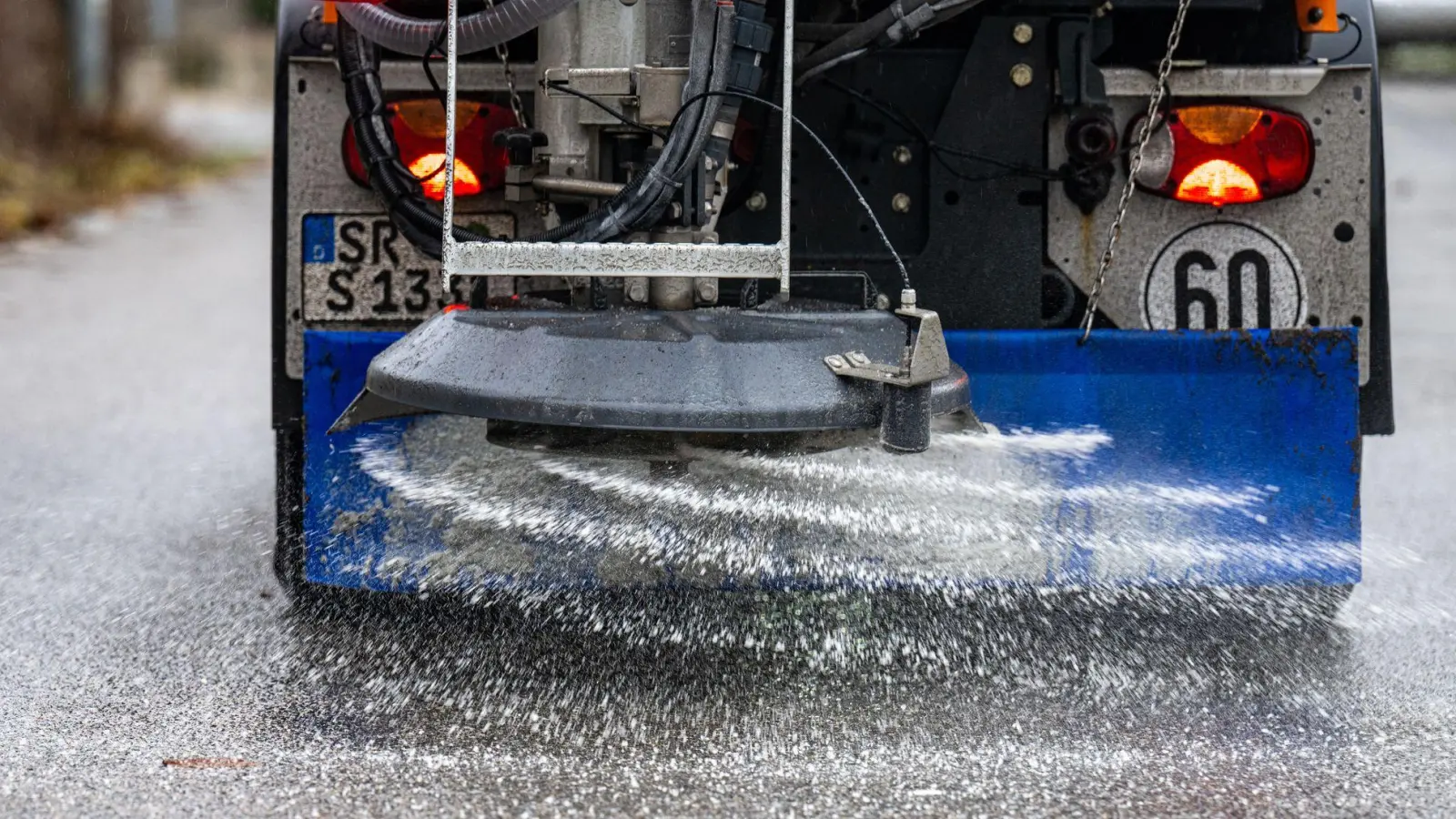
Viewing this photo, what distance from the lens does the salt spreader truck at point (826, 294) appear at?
9.26ft

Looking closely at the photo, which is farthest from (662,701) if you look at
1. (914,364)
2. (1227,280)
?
(1227,280)

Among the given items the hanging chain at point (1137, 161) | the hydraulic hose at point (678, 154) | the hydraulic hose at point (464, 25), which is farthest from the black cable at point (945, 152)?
the hydraulic hose at point (464, 25)

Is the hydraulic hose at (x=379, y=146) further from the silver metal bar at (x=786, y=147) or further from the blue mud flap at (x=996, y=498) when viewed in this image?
the silver metal bar at (x=786, y=147)

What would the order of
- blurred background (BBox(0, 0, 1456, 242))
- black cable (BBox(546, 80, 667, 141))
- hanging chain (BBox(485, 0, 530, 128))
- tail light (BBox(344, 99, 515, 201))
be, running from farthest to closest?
blurred background (BBox(0, 0, 1456, 242)) < tail light (BBox(344, 99, 515, 201)) < hanging chain (BBox(485, 0, 530, 128)) < black cable (BBox(546, 80, 667, 141))

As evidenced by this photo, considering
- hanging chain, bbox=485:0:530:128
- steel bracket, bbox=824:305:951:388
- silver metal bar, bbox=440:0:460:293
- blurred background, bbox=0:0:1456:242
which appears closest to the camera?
steel bracket, bbox=824:305:951:388

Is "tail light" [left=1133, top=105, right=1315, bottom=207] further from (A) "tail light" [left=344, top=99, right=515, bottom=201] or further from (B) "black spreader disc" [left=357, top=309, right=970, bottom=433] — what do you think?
(A) "tail light" [left=344, top=99, right=515, bottom=201]

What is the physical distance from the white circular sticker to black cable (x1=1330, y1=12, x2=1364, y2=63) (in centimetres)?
40

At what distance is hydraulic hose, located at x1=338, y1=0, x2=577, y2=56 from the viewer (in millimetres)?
2877

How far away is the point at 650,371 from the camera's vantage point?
2693 millimetres

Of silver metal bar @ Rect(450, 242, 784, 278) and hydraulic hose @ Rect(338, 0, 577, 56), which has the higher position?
hydraulic hose @ Rect(338, 0, 577, 56)

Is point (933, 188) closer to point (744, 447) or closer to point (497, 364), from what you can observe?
point (744, 447)

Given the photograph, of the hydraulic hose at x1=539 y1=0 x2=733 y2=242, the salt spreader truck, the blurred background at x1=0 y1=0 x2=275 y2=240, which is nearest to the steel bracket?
the salt spreader truck

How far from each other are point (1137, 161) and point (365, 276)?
1.59 meters

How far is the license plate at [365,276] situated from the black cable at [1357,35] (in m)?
1.77
